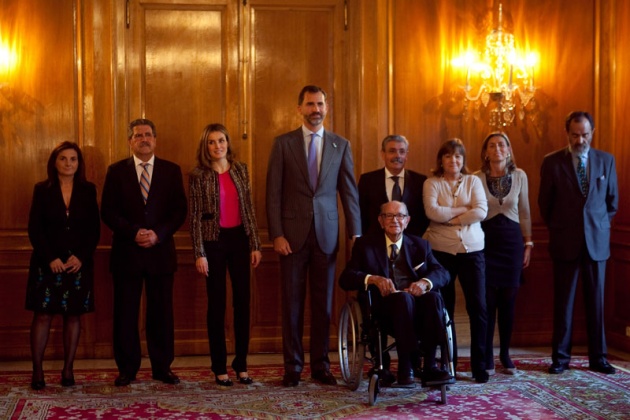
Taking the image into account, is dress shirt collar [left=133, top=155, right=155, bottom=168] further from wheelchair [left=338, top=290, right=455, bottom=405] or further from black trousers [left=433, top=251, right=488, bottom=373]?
black trousers [left=433, top=251, right=488, bottom=373]

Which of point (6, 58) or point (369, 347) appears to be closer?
point (369, 347)

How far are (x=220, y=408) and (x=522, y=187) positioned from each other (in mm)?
2490

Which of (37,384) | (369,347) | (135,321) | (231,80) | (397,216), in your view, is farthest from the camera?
(231,80)

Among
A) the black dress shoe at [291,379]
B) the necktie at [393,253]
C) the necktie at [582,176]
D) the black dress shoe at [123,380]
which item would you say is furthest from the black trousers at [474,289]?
the black dress shoe at [123,380]

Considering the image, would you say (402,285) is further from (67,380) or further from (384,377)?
(67,380)

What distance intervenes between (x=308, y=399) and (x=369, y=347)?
47 cm

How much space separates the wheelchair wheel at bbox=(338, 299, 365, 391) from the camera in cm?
474

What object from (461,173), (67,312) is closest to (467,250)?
(461,173)

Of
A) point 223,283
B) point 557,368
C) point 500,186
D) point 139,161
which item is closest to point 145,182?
point 139,161

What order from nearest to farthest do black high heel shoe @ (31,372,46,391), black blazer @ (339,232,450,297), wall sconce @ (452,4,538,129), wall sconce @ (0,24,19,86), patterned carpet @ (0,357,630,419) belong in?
patterned carpet @ (0,357,630,419)
black blazer @ (339,232,450,297)
black high heel shoe @ (31,372,46,391)
wall sconce @ (0,24,19,86)
wall sconce @ (452,4,538,129)

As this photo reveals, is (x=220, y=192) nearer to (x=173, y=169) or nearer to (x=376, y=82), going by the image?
(x=173, y=169)

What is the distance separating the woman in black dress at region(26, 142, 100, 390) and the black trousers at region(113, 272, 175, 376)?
0.71 ft

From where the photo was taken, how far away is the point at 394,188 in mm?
5402

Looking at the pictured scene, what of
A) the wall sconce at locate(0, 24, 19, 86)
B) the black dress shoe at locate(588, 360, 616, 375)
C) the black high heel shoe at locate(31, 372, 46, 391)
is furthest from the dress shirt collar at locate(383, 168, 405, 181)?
the wall sconce at locate(0, 24, 19, 86)
